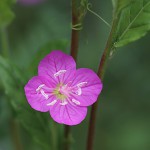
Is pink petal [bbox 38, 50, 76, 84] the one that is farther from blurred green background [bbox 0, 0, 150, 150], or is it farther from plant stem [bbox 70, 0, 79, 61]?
blurred green background [bbox 0, 0, 150, 150]

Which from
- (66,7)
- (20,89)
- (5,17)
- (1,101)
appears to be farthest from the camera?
(66,7)

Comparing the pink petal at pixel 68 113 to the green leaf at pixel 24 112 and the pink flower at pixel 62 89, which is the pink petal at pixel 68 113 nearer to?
the pink flower at pixel 62 89

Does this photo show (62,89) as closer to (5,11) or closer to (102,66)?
(102,66)

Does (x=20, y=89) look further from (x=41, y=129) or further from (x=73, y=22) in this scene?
(x=73, y=22)

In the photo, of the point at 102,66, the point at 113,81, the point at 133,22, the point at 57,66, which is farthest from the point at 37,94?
the point at 113,81

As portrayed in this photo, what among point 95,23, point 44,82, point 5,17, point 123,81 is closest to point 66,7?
point 95,23

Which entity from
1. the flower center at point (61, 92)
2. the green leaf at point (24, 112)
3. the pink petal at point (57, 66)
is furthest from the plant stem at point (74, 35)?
the green leaf at point (24, 112)
